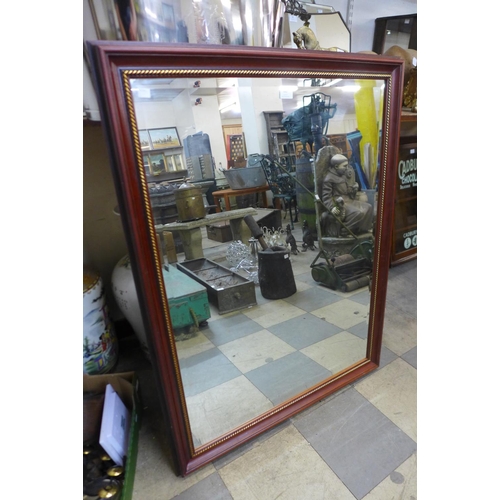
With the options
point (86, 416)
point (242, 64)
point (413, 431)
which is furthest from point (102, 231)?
point (413, 431)

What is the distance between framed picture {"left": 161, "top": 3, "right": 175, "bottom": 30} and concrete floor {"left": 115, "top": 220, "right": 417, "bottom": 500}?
560 mm

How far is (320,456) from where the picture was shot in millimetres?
977

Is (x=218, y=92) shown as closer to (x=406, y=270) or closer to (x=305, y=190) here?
(x=305, y=190)

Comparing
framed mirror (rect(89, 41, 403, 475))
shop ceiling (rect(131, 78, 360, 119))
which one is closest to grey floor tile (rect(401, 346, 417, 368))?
framed mirror (rect(89, 41, 403, 475))

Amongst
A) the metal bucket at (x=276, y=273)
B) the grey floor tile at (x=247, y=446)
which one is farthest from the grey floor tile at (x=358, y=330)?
the grey floor tile at (x=247, y=446)

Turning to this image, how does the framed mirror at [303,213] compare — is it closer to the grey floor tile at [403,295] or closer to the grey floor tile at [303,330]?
the grey floor tile at [303,330]

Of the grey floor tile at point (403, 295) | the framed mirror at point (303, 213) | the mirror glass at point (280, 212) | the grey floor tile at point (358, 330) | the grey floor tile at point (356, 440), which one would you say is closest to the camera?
the framed mirror at point (303, 213)

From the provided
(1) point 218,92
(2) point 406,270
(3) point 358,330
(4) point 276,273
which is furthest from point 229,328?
(2) point 406,270

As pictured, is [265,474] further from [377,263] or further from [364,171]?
[364,171]

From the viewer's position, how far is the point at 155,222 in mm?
752

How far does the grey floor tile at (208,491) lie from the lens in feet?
2.91

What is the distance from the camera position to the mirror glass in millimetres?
793

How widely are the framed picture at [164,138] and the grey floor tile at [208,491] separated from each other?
0.99 m

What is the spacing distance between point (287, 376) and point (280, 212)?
0.64 metres
